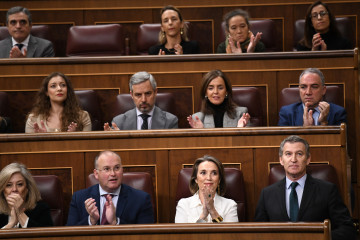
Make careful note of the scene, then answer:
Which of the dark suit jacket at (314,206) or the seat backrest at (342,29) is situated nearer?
the dark suit jacket at (314,206)

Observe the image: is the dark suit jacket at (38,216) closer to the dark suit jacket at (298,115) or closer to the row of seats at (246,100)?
the row of seats at (246,100)

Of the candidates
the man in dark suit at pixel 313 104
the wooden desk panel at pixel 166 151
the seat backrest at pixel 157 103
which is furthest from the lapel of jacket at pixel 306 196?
the seat backrest at pixel 157 103

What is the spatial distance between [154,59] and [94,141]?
1.59 feet

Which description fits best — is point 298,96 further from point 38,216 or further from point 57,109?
point 38,216

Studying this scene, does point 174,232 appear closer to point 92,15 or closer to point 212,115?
point 212,115

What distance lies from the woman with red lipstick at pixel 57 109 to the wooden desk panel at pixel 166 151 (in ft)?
0.60

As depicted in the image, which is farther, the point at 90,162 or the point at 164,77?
the point at 164,77

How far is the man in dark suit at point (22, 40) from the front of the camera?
2.50 m

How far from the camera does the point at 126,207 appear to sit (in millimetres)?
1769

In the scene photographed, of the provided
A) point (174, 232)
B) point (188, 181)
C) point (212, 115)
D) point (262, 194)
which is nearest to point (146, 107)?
point (212, 115)

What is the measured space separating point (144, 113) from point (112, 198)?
376 millimetres

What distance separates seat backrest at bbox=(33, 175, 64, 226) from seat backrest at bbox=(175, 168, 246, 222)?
31 centimetres

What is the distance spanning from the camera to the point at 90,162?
1.91 meters

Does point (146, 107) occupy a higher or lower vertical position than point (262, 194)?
higher
